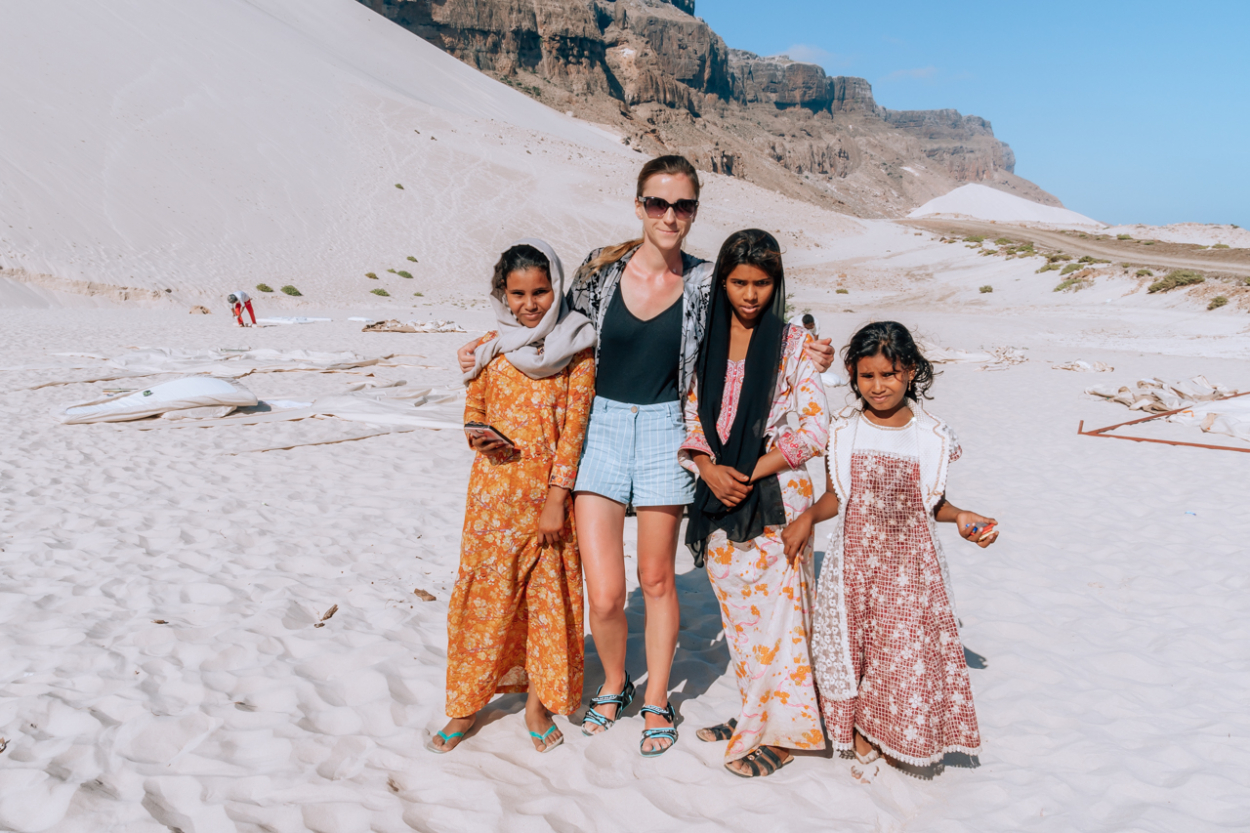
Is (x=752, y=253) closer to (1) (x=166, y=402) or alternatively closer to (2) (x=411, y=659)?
(2) (x=411, y=659)

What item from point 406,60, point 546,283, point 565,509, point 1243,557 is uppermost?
point 406,60

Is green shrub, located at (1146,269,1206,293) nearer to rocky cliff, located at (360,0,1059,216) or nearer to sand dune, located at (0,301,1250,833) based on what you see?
sand dune, located at (0,301,1250,833)

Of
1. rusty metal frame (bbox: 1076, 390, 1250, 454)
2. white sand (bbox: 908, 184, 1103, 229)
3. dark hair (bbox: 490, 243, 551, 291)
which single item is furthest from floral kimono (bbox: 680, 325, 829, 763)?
white sand (bbox: 908, 184, 1103, 229)

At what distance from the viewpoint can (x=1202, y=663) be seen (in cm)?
314

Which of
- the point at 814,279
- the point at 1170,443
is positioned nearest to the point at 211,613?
the point at 1170,443

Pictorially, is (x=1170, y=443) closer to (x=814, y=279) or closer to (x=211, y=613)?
(x=211, y=613)

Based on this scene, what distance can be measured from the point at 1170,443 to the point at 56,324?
17.4 meters

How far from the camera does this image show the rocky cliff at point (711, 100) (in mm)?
68938

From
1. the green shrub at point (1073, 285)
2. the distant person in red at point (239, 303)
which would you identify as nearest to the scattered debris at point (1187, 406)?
the green shrub at point (1073, 285)

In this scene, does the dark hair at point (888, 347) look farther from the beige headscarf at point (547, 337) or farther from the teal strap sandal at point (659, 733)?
the teal strap sandal at point (659, 733)

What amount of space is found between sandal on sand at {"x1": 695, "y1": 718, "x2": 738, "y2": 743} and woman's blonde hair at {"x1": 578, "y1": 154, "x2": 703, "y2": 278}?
164 centimetres

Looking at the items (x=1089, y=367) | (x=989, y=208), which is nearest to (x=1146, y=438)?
(x=1089, y=367)

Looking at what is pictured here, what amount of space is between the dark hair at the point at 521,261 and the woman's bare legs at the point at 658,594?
2.74 feet

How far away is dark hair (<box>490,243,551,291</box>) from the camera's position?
88.4 inches
